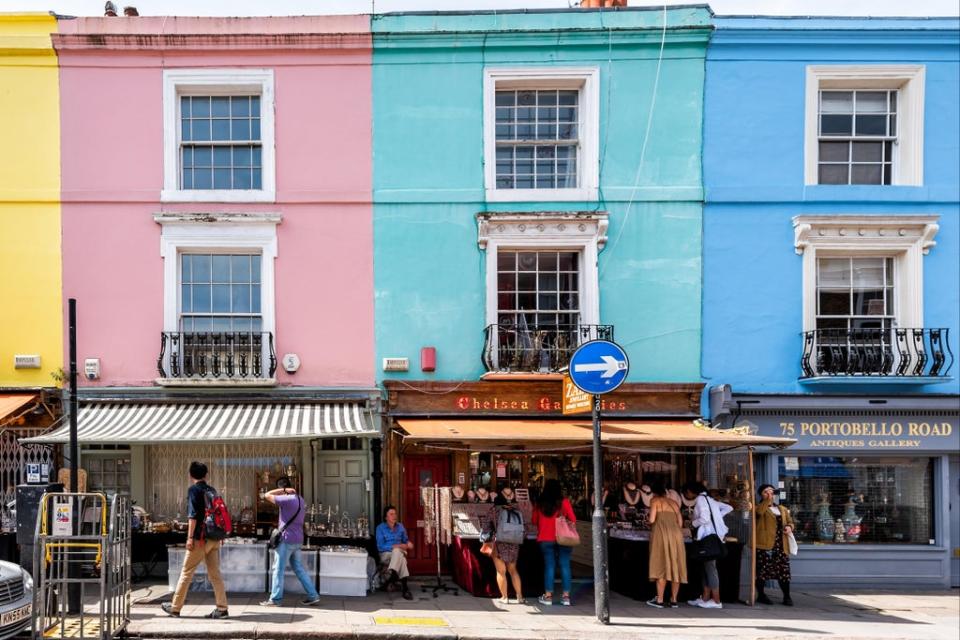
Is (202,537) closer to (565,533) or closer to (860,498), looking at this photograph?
(565,533)

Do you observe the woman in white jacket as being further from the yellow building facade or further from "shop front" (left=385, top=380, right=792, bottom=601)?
the yellow building facade

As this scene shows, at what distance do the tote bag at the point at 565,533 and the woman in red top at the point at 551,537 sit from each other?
76 mm

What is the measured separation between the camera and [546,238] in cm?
1208

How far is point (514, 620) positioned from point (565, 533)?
1.39 metres

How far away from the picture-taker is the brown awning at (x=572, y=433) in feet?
33.7

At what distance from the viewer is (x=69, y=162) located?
39.8 ft

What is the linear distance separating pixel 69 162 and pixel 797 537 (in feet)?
42.6

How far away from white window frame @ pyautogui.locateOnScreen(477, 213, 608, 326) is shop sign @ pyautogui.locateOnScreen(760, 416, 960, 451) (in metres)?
3.37

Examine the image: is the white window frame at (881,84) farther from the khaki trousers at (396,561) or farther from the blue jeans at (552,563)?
the khaki trousers at (396,561)

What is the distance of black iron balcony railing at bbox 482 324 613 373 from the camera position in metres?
11.9

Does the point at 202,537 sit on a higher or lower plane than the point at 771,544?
higher

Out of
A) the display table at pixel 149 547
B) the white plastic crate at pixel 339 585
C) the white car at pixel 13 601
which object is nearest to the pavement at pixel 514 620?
the white plastic crate at pixel 339 585

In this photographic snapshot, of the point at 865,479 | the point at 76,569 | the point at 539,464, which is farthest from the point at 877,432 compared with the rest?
the point at 76,569

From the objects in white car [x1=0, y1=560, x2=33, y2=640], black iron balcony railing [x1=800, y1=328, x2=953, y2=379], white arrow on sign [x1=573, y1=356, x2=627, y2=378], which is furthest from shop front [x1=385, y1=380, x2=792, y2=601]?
white car [x1=0, y1=560, x2=33, y2=640]
